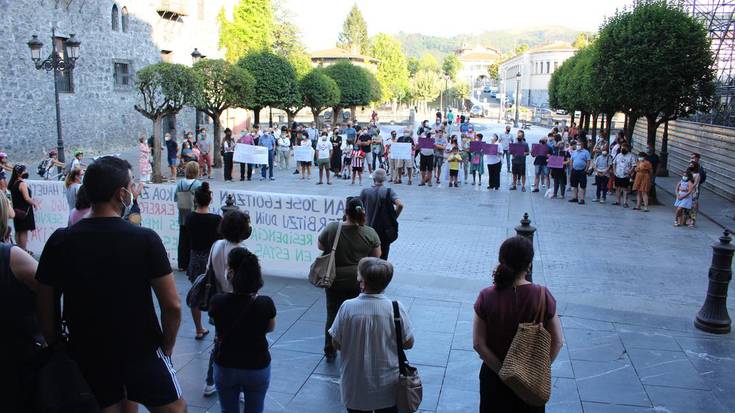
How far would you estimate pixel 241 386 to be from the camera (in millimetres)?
4199

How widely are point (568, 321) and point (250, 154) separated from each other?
593 inches

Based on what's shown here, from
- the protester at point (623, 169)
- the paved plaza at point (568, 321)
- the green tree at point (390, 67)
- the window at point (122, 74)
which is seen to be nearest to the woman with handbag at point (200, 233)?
the paved plaza at point (568, 321)

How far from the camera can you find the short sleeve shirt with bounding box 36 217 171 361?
3.07 metres

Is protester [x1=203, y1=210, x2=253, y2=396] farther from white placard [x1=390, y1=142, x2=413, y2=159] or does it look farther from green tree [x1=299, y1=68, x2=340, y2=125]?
green tree [x1=299, y1=68, x2=340, y2=125]

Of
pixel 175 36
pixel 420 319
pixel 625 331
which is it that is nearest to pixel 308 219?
pixel 420 319

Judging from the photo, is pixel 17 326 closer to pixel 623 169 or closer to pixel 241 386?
pixel 241 386

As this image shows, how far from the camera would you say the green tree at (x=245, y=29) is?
142 ft

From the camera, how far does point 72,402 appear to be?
289 centimetres

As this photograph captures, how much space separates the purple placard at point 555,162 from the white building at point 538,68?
295 feet

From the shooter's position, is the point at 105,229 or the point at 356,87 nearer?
the point at 105,229

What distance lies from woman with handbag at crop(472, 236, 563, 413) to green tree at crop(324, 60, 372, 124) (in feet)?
137

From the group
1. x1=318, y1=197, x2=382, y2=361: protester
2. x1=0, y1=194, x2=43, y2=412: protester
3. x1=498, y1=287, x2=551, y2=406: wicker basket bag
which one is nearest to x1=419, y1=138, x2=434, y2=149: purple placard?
x1=318, y1=197, x2=382, y2=361: protester

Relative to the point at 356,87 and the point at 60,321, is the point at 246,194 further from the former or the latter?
the point at 356,87

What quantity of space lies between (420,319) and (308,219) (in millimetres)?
2423
